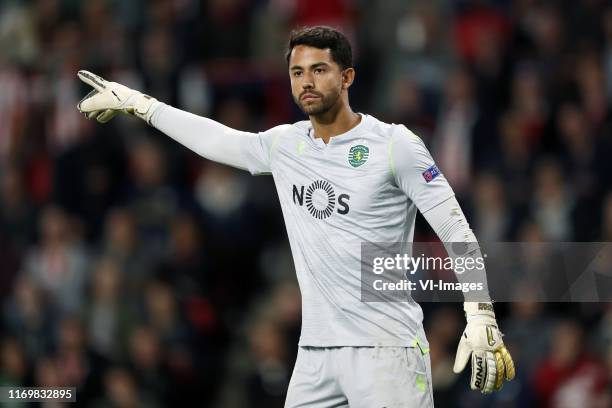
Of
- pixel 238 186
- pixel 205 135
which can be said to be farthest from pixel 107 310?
pixel 205 135

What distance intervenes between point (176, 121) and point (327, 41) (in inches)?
41.4

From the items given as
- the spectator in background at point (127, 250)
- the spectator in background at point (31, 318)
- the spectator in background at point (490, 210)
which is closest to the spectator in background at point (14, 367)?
the spectator in background at point (31, 318)

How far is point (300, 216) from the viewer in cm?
672

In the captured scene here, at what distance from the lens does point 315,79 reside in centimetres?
665

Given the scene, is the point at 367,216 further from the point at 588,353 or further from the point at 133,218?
the point at 133,218

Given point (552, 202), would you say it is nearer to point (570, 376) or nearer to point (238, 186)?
point (570, 376)

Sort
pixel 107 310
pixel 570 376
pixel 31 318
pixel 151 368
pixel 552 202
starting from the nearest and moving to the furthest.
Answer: pixel 570 376 → pixel 552 202 → pixel 151 368 → pixel 107 310 → pixel 31 318

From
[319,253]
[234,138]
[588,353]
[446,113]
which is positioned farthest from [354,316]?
[446,113]

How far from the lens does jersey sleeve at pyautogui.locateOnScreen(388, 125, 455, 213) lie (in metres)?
6.43

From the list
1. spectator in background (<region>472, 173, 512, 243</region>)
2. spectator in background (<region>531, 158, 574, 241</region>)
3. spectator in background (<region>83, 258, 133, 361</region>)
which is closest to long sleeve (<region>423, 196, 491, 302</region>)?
spectator in background (<region>531, 158, 574, 241</region>)

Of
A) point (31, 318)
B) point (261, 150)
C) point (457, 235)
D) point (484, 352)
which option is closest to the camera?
point (484, 352)

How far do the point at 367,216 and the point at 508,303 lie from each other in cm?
475

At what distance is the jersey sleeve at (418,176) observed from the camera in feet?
21.1

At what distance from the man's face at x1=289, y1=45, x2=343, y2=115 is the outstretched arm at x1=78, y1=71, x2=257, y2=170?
0.52m
